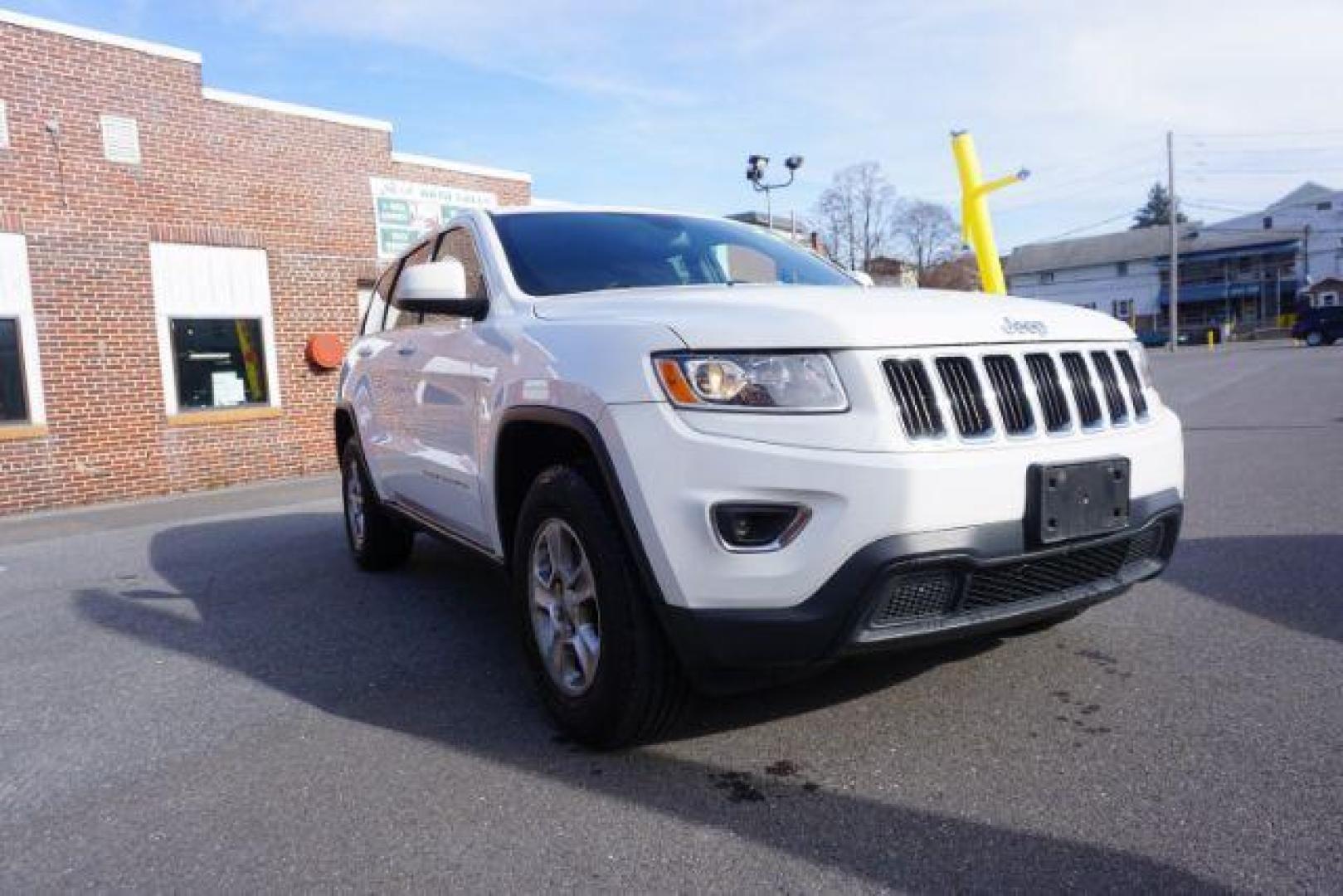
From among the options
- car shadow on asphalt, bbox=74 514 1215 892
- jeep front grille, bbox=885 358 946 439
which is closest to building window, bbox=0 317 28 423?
car shadow on asphalt, bbox=74 514 1215 892

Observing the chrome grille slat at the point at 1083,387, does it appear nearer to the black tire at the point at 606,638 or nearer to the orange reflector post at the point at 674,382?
the orange reflector post at the point at 674,382

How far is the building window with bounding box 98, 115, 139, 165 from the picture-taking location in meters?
10.5

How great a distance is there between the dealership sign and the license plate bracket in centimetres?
1107

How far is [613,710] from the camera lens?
2766 millimetres

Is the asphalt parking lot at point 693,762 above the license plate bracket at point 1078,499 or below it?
below

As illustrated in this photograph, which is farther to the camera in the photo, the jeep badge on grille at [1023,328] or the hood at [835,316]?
the jeep badge on grille at [1023,328]

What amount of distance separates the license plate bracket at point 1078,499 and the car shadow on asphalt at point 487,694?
0.78 metres

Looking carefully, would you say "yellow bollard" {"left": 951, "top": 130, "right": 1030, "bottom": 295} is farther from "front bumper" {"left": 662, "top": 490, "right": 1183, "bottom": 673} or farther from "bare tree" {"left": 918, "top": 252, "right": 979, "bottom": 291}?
"bare tree" {"left": 918, "top": 252, "right": 979, "bottom": 291}

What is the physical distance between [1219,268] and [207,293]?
74076mm

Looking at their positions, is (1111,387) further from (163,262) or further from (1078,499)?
(163,262)

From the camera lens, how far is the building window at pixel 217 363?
37.0ft

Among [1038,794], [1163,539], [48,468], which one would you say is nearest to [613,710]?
[1038,794]

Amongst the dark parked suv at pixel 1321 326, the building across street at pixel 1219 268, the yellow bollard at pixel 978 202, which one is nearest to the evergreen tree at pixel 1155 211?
the building across street at pixel 1219 268

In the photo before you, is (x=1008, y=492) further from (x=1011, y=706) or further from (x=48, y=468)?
(x=48, y=468)
